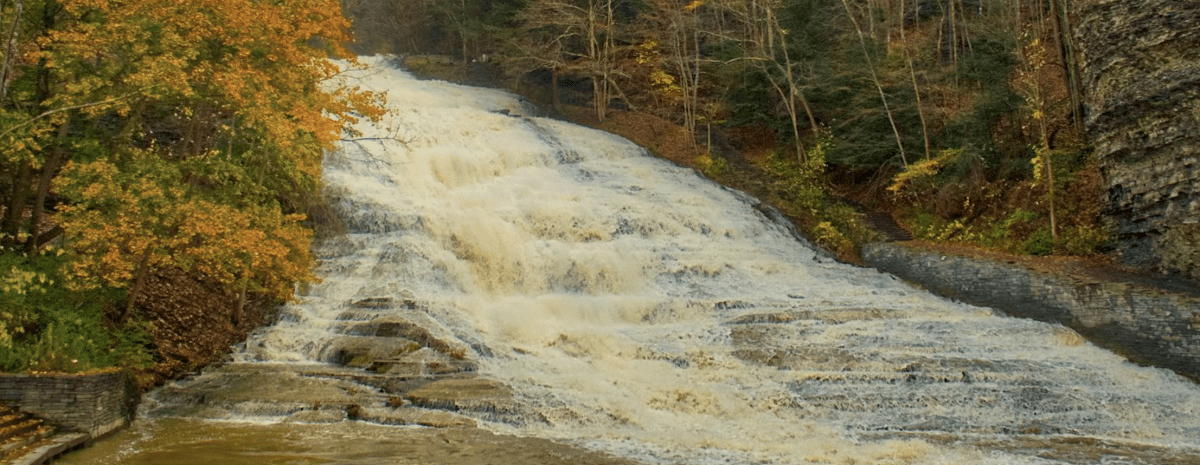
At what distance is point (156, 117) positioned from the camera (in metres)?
13.7

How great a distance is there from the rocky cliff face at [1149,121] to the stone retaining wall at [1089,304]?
5.50 feet

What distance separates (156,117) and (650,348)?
29.3ft

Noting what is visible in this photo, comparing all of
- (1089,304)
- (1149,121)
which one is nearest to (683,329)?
(1089,304)

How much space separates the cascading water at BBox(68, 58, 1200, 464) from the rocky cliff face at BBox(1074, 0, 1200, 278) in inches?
112

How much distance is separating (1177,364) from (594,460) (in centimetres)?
963

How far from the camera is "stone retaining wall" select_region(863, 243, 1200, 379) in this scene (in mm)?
13008

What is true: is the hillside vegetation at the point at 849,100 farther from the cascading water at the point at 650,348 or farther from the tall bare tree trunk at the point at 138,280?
the tall bare tree trunk at the point at 138,280

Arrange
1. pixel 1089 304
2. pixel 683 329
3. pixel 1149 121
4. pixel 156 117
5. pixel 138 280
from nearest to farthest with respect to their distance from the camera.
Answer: pixel 138 280, pixel 156 117, pixel 1089 304, pixel 683 329, pixel 1149 121

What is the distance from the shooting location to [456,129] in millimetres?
26969

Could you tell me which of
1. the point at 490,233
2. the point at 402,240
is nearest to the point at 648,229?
the point at 490,233

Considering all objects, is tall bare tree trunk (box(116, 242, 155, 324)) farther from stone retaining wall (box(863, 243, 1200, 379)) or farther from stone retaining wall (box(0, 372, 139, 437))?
stone retaining wall (box(863, 243, 1200, 379))

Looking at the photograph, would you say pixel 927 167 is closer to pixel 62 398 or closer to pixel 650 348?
pixel 650 348

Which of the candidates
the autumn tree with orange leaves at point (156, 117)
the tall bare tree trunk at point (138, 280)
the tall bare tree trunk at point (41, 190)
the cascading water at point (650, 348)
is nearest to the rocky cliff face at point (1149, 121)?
the cascading water at point (650, 348)

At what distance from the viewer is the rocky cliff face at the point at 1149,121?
14.8 meters
